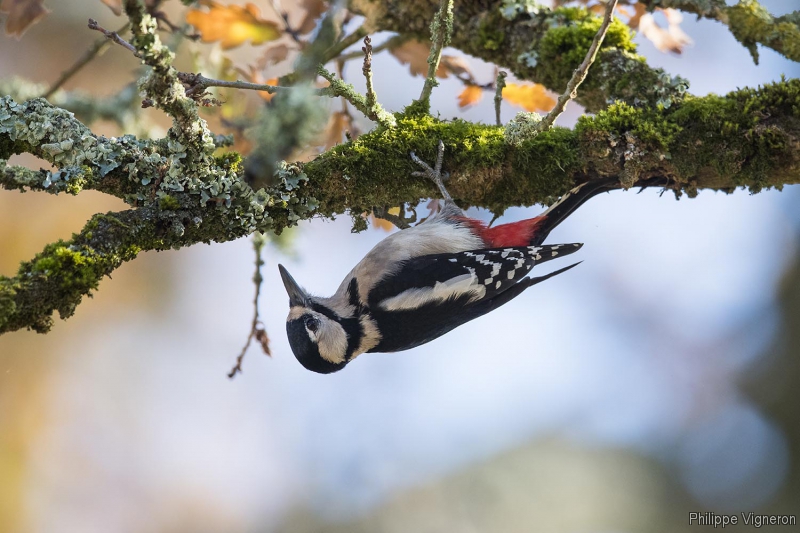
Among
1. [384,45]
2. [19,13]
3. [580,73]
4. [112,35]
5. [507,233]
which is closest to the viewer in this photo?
[112,35]

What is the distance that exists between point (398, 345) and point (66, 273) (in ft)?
5.55

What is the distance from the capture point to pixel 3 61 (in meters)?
5.85

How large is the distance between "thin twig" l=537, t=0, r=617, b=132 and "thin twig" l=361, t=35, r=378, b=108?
2.09 feet

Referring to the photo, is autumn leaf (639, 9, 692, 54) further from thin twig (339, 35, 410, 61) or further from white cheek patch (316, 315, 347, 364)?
white cheek patch (316, 315, 347, 364)

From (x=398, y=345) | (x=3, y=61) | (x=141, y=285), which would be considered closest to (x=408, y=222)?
(x=398, y=345)

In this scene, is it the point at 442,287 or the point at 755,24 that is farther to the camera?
the point at 442,287

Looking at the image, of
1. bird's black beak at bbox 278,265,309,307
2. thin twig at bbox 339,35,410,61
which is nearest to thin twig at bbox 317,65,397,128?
thin twig at bbox 339,35,410,61

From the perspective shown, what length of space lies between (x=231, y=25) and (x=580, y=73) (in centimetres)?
197

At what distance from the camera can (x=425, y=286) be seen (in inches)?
125

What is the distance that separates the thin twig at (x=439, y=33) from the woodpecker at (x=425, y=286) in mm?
676

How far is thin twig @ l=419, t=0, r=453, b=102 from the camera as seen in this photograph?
248 centimetres

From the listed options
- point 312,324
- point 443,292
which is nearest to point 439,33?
point 443,292

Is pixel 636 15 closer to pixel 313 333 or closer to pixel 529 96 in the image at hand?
pixel 529 96

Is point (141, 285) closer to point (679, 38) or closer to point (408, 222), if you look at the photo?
point (408, 222)
